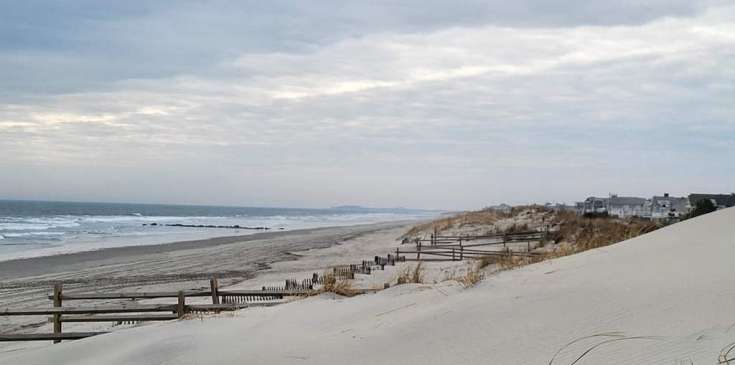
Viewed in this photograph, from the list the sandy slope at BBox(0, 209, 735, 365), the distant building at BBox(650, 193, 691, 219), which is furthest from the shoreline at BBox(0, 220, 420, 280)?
the distant building at BBox(650, 193, 691, 219)

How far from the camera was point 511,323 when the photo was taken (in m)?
5.73

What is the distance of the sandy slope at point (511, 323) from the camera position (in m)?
4.73

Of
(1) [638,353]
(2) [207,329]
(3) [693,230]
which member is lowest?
(2) [207,329]

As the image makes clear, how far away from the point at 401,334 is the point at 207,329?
9.24 ft

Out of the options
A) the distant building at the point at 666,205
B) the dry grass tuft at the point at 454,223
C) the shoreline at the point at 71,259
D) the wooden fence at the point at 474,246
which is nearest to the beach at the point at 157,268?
the shoreline at the point at 71,259

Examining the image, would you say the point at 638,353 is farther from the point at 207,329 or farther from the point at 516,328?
the point at 207,329

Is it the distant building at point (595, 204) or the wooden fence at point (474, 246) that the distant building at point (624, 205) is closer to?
the distant building at point (595, 204)

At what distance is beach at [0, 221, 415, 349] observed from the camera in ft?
66.0

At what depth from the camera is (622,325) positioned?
5004mm

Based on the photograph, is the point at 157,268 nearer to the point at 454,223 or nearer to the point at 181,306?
the point at 181,306

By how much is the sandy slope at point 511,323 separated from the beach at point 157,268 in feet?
19.7

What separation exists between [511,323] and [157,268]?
23.1 metres

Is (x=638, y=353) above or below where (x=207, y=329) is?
above

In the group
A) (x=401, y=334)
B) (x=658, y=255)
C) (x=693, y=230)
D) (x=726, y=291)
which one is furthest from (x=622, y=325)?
(x=693, y=230)
